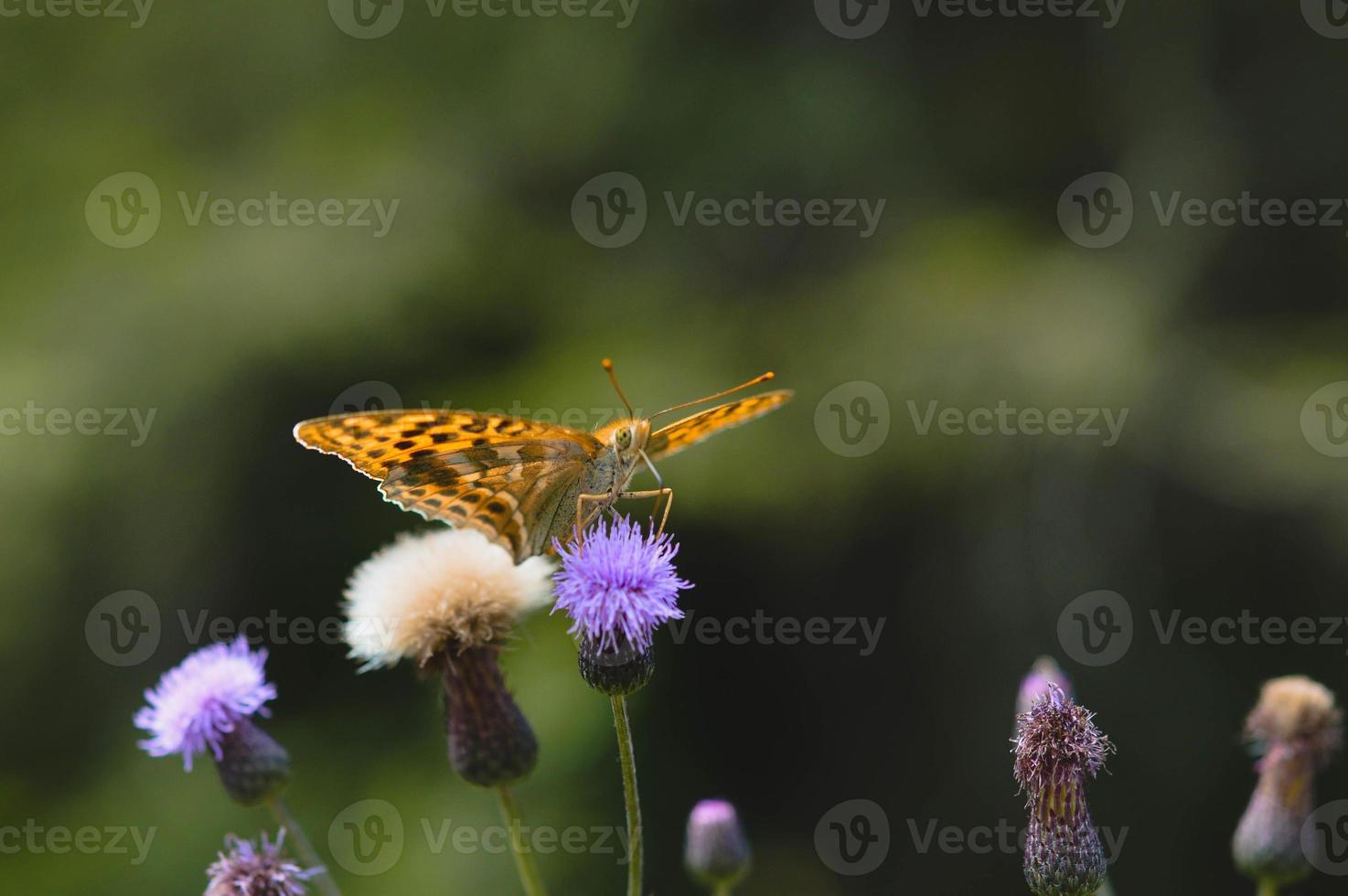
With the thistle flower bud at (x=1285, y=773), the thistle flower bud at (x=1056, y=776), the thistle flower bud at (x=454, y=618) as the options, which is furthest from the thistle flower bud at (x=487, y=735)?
the thistle flower bud at (x=1285, y=773)

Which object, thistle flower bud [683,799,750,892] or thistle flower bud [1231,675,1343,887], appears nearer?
thistle flower bud [1231,675,1343,887]

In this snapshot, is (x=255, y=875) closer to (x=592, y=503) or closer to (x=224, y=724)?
(x=224, y=724)

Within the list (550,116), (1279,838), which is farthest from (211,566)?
(1279,838)

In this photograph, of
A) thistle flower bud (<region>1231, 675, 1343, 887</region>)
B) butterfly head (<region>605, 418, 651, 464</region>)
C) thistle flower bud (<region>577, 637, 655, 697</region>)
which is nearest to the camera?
thistle flower bud (<region>577, 637, 655, 697</region>)

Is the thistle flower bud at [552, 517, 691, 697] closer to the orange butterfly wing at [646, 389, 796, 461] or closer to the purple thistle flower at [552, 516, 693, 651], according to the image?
the purple thistle flower at [552, 516, 693, 651]

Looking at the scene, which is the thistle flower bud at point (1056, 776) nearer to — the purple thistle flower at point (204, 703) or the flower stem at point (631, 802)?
the flower stem at point (631, 802)

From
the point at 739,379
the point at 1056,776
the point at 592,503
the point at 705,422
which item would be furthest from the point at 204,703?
the point at 739,379

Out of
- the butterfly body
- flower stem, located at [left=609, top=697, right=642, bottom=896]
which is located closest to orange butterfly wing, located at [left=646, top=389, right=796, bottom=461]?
the butterfly body

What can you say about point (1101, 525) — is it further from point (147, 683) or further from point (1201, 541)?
point (147, 683)
